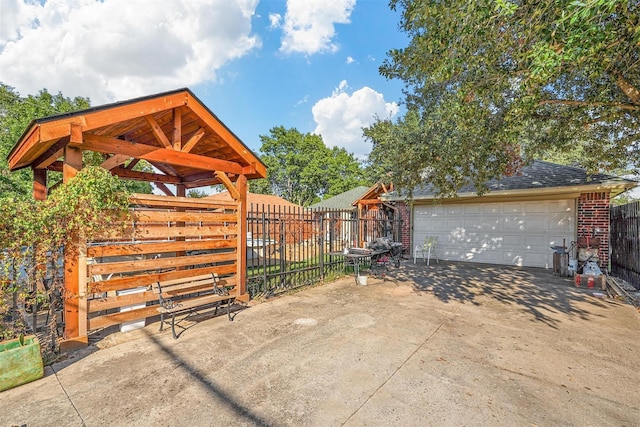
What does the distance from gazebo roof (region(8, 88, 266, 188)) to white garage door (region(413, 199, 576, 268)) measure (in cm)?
864

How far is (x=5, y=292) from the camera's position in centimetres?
301

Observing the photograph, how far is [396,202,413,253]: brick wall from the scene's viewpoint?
12.6 metres

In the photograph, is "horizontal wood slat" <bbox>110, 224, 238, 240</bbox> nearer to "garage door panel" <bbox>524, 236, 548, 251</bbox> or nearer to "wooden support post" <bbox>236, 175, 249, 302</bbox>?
"wooden support post" <bbox>236, 175, 249, 302</bbox>

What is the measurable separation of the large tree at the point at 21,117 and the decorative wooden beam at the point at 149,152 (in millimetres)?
9708

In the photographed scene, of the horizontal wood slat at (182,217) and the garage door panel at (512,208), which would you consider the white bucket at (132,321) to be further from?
the garage door panel at (512,208)

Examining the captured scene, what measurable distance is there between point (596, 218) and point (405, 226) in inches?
243

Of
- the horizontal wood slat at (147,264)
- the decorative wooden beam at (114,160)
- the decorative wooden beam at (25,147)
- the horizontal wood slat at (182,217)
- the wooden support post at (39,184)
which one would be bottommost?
the horizontal wood slat at (147,264)

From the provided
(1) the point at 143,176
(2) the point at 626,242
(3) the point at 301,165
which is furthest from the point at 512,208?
(3) the point at 301,165

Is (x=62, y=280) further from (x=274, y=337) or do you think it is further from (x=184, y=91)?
(x=184, y=91)

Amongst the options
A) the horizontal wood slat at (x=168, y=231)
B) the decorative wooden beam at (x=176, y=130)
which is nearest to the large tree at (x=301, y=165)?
the horizontal wood slat at (x=168, y=231)

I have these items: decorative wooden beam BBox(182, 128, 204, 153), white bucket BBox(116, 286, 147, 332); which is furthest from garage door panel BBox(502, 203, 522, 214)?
white bucket BBox(116, 286, 147, 332)

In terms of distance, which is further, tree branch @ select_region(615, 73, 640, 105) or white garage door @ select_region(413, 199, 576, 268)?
white garage door @ select_region(413, 199, 576, 268)

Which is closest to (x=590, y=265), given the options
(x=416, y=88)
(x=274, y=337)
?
(x=416, y=88)

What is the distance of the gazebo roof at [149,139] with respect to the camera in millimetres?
3578
